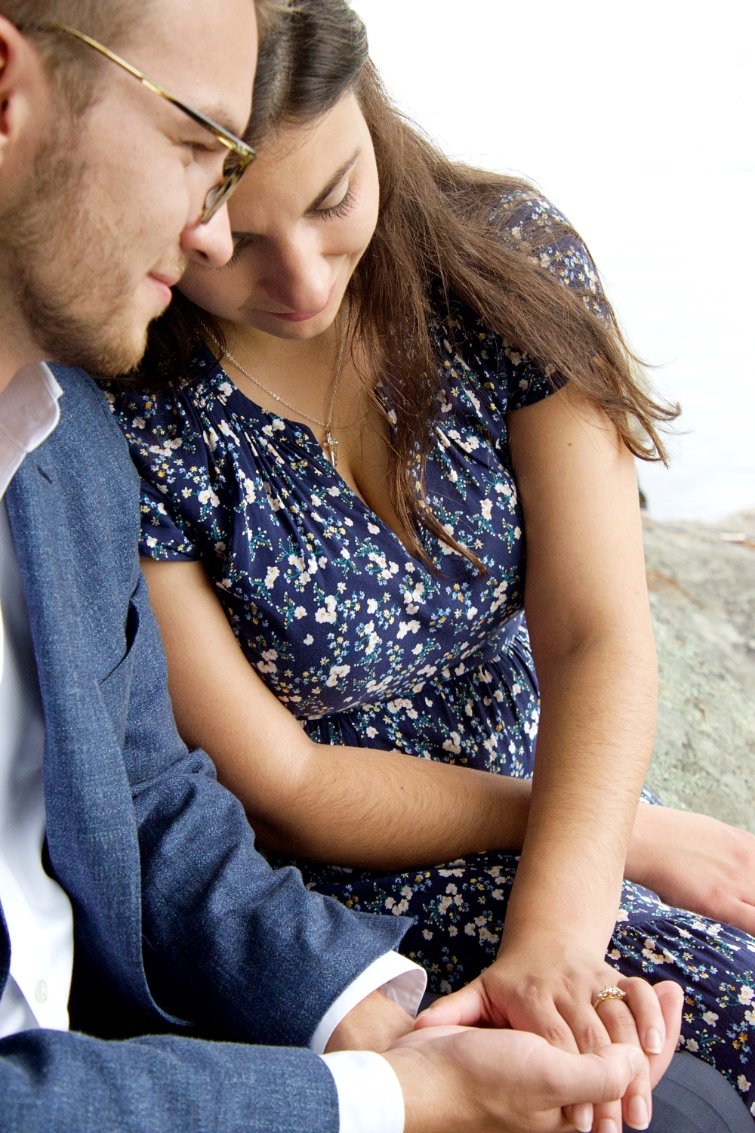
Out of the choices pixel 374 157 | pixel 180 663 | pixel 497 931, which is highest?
pixel 374 157

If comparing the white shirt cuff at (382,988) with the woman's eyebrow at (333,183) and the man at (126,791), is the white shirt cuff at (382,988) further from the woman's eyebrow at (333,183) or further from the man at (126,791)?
the woman's eyebrow at (333,183)

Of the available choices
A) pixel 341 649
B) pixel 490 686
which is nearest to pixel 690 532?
pixel 490 686

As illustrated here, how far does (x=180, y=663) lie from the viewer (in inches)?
58.4

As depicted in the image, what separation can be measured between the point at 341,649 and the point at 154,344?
1.39 ft

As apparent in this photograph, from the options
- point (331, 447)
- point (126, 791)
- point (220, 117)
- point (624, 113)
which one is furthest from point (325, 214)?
point (624, 113)

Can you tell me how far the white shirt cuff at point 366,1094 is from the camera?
1.08 meters

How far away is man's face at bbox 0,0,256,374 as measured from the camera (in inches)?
43.6

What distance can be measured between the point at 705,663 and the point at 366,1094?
1993 millimetres

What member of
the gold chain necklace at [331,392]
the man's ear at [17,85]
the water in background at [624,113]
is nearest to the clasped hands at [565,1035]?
the gold chain necklace at [331,392]

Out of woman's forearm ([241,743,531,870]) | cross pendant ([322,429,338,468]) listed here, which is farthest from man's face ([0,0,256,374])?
woman's forearm ([241,743,531,870])

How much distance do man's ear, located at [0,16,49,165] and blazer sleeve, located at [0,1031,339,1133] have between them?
2.49 ft

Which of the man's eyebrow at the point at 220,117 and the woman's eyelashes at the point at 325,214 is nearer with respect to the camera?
the man's eyebrow at the point at 220,117

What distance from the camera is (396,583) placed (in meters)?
1.57

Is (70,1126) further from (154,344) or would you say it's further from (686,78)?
(686,78)
